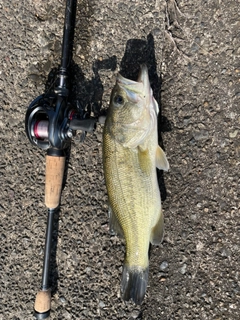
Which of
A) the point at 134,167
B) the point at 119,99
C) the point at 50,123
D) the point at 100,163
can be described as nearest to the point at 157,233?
the point at 134,167

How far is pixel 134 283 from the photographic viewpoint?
8.57 ft

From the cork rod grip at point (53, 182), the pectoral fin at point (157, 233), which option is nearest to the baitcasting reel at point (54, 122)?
the cork rod grip at point (53, 182)

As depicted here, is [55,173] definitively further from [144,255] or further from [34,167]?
Result: [144,255]

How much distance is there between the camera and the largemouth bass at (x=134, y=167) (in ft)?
8.34

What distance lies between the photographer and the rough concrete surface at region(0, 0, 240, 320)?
8.98ft

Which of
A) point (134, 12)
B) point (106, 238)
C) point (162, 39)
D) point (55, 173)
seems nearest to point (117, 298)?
point (106, 238)

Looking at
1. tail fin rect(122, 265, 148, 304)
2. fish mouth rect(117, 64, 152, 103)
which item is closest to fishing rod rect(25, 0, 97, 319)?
fish mouth rect(117, 64, 152, 103)

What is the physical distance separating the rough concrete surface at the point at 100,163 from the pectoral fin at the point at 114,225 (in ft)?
0.77

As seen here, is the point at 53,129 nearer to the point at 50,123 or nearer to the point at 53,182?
the point at 50,123

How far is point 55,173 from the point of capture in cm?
281

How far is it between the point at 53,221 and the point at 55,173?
40cm

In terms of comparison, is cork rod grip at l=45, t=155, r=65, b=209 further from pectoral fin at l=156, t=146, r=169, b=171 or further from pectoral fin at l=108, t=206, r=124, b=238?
pectoral fin at l=156, t=146, r=169, b=171

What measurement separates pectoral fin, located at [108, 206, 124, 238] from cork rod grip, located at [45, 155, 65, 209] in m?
0.45

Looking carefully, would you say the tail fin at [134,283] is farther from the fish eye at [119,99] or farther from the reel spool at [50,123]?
the fish eye at [119,99]
